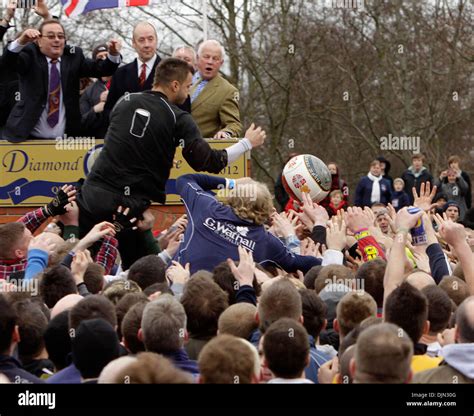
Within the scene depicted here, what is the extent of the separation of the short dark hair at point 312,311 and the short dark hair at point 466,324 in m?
1.09

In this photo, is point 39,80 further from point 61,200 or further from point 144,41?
point 61,200

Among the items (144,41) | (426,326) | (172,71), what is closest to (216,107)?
(144,41)

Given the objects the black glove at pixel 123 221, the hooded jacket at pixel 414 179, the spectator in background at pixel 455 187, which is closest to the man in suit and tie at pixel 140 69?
the black glove at pixel 123 221

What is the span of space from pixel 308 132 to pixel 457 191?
1212 cm

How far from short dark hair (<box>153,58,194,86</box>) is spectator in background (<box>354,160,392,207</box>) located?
35.2ft

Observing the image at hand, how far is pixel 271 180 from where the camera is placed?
1139 inches

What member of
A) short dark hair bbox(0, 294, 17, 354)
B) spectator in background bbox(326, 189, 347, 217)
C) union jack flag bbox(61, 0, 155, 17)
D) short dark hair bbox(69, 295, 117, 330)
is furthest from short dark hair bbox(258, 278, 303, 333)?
spectator in background bbox(326, 189, 347, 217)

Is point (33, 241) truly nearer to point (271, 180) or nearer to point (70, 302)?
point (70, 302)

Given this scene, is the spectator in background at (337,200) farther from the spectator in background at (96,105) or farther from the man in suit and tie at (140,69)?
the man in suit and tie at (140,69)

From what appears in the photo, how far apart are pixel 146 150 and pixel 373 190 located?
10958 millimetres

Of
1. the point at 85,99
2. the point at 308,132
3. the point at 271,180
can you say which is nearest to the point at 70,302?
the point at 85,99

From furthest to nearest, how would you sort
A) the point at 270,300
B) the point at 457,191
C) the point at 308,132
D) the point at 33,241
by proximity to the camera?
the point at 308,132
the point at 457,191
the point at 33,241
the point at 270,300

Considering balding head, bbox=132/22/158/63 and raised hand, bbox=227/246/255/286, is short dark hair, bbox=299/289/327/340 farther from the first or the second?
balding head, bbox=132/22/158/63

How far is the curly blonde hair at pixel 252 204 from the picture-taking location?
29.3 feet
